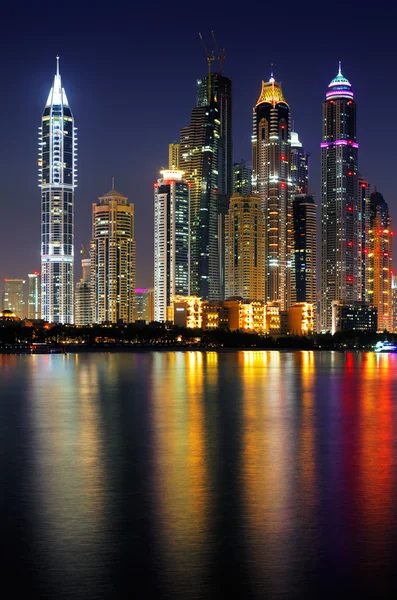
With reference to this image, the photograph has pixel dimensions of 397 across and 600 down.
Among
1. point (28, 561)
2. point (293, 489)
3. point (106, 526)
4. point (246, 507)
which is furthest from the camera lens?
point (293, 489)

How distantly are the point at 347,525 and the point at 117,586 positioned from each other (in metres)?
5.73

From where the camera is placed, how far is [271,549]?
1523 cm

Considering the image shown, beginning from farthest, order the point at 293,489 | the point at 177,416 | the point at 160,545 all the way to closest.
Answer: the point at 177,416 → the point at 293,489 → the point at 160,545

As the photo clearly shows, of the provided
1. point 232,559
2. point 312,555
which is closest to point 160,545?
point 232,559

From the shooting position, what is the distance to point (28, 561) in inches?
571

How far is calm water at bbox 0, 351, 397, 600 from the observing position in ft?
44.8

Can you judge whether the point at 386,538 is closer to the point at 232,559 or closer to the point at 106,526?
the point at 232,559

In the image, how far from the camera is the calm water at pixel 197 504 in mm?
13641

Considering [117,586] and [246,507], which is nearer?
[117,586]

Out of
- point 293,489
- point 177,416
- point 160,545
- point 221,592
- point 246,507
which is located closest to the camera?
point 221,592

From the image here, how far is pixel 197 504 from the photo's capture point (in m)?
19.0

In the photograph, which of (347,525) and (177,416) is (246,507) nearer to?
(347,525)

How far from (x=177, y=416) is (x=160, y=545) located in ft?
77.8

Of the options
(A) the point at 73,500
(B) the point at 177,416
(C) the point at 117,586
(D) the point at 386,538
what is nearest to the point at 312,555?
(D) the point at 386,538
